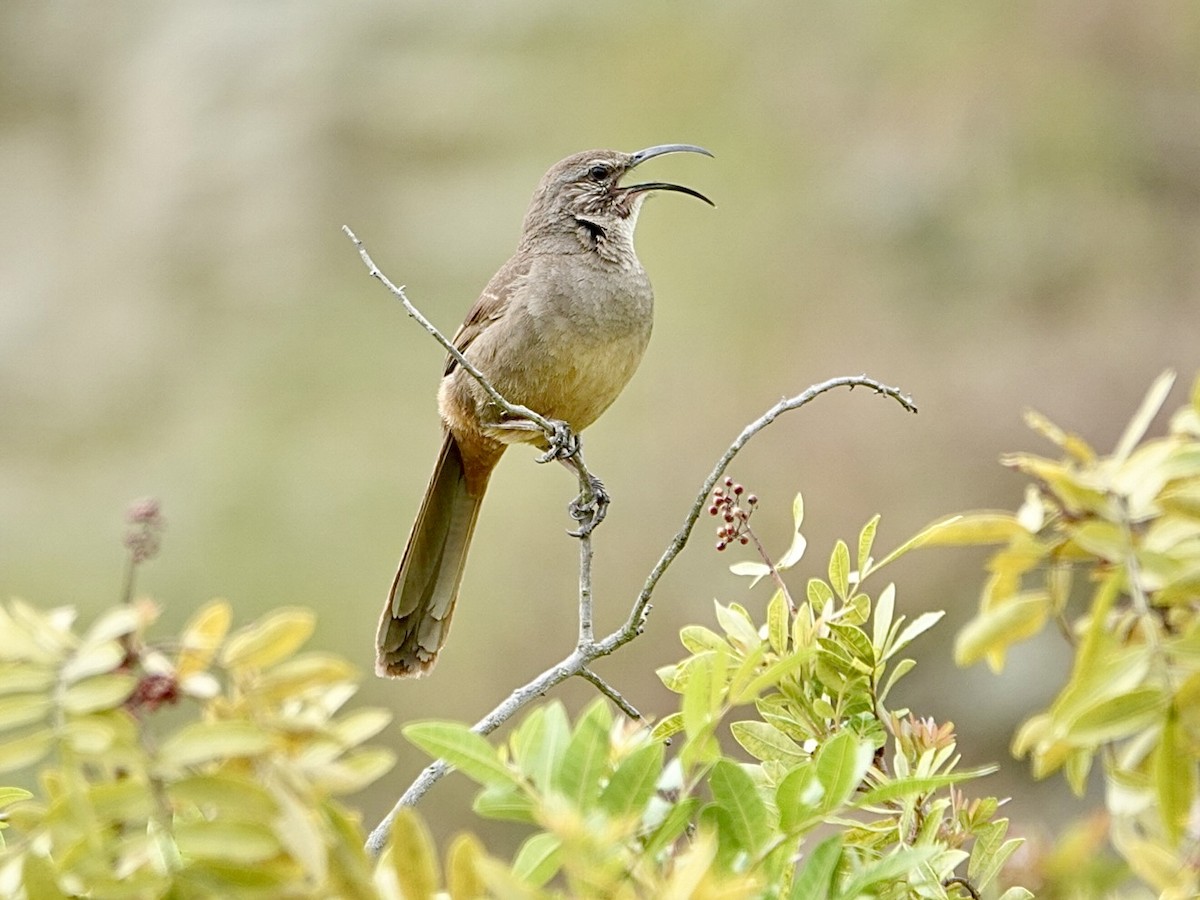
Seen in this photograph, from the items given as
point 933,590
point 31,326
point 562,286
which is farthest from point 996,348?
point 31,326

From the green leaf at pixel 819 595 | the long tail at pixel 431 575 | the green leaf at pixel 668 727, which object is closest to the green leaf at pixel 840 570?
the green leaf at pixel 819 595

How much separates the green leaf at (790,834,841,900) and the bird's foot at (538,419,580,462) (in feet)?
7.78

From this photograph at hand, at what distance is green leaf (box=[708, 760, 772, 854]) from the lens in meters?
1.61

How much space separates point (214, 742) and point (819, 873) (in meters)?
0.75

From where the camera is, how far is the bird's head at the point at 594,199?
15.8 ft

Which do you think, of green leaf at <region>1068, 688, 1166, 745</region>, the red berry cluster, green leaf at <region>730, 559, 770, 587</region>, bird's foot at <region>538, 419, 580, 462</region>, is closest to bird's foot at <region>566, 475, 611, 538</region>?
bird's foot at <region>538, 419, 580, 462</region>

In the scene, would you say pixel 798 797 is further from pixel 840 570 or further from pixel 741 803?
pixel 840 570

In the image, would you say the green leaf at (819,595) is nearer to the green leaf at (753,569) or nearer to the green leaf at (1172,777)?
the green leaf at (753,569)

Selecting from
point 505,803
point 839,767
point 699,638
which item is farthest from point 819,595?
point 505,803

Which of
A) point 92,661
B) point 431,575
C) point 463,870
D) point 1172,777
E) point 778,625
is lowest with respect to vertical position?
point 1172,777

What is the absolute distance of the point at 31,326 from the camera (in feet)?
46.4

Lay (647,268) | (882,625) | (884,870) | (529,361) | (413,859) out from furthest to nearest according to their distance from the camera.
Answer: (647,268), (529,361), (882,625), (884,870), (413,859)

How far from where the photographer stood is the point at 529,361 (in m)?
4.39

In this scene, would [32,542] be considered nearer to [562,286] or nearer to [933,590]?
[933,590]
